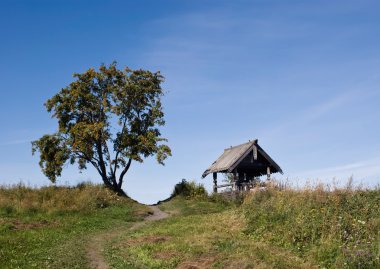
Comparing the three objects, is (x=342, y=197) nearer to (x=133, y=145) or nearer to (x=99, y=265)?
(x=99, y=265)

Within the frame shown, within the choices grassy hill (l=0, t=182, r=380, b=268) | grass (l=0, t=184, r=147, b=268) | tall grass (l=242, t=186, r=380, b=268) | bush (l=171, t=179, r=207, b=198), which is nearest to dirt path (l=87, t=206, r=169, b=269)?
grassy hill (l=0, t=182, r=380, b=268)

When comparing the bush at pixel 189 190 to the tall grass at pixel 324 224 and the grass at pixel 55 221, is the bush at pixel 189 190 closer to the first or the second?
the grass at pixel 55 221

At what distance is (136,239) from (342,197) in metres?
10.5

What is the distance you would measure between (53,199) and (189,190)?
15.3 meters

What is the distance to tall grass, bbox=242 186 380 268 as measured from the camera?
617 inches

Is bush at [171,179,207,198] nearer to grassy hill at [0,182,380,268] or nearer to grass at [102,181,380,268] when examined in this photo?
grassy hill at [0,182,380,268]

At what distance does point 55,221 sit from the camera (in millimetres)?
28859

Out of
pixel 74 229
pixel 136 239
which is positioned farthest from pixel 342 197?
pixel 74 229

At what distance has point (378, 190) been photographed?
22281 millimetres

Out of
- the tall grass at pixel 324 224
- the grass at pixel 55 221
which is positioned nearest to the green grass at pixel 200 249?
the tall grass at pixel 324 224

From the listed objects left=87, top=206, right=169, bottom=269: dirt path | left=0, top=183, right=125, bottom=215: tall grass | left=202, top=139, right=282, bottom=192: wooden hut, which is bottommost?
left=87, top=206, right=169, bottom=269: dirt path

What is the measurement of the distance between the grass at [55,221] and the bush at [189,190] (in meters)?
6.50

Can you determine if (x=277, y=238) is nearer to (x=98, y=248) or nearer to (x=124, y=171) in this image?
(x=98, y=248)

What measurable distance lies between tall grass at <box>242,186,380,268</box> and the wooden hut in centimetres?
1947
